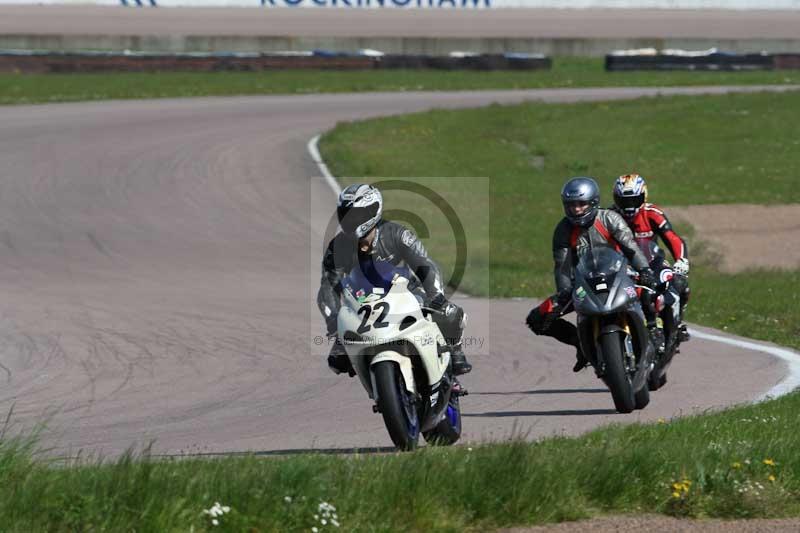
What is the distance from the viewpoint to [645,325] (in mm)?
10375

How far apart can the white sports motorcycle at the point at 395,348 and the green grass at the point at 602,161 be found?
660 cm

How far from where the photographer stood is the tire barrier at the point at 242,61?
3953 centimetres

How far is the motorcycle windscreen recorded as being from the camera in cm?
796

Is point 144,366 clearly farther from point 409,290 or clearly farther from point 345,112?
point 345,112

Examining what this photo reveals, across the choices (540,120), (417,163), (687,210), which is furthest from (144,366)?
(540,120)

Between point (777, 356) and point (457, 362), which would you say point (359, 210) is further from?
point (777, 356)

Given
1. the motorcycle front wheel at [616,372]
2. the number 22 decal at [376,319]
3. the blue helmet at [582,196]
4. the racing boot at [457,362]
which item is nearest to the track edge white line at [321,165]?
the blue helmet at [582,196]

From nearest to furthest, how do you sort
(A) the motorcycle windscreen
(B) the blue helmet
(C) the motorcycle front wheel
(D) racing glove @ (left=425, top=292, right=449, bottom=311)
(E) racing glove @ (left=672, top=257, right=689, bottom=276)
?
(A) the motorcycle windscreen → (D) racing glove @ (left=425, top=292, right=449, bottom=311) → (C) the motorcycle front wheel → (B) the blue helmet → (E) racing glove @ (left=672, top=257, right=689, bottom=276)

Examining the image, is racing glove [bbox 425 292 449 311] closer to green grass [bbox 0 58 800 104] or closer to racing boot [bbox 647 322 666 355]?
racing boot [bbox 647 322 666 355]

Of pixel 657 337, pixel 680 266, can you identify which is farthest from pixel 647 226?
pixel 657 337

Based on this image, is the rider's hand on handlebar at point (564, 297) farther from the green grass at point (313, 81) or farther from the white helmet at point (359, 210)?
the green grass at point (313, 81)

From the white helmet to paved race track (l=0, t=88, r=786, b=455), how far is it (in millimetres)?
1372

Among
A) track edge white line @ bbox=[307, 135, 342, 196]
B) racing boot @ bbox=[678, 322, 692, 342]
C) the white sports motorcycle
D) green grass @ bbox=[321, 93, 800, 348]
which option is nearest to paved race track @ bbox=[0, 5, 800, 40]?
green grass @ bbox=[321, 93, 800, 348]

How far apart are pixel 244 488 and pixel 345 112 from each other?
2862 centimetres
